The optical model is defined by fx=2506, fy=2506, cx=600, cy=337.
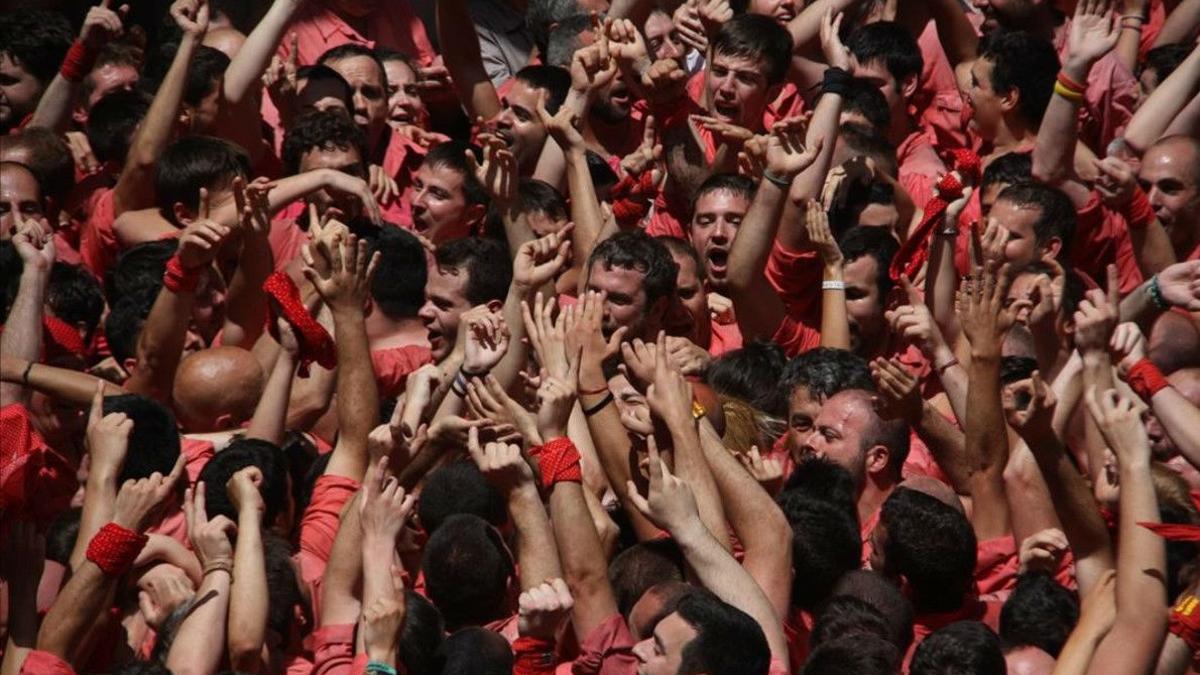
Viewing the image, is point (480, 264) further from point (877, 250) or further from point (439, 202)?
point (877, 250)

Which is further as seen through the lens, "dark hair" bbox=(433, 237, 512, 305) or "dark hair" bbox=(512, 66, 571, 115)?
"dark hair" bbox=(512, 66, 571, 115)

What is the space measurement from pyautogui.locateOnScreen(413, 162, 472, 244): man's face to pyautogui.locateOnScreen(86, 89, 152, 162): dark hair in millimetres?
1271

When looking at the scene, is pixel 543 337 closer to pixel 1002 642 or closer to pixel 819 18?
pixel 1002 642

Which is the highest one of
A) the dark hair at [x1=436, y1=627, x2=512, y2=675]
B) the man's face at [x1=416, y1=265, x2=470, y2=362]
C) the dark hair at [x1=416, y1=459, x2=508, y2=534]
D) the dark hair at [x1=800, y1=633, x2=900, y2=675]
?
the dark hair at [x1=800, y1=633, x2=900, y2=675]

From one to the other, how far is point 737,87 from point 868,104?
59 centimetres

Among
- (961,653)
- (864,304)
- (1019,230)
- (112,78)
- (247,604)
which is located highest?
(961,653)

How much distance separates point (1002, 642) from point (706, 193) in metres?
2.95

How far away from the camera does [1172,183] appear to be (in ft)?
28.7

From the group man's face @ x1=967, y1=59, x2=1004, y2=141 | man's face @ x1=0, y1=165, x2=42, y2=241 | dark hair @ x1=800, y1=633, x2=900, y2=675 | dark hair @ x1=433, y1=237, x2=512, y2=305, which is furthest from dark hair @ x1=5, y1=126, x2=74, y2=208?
dark hair @ x1=800, y1=633, x2=900, y2=675

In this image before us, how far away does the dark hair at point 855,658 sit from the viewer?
566 cm

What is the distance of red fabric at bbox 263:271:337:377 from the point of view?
293 inches

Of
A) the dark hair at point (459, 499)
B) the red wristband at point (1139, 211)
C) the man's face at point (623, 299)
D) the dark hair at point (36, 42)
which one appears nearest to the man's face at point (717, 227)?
the man's face at point (623, 299)

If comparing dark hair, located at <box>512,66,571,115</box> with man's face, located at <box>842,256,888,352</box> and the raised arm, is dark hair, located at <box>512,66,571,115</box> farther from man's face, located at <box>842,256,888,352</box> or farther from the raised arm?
man's face, located at <box>842,256,888,352</box>

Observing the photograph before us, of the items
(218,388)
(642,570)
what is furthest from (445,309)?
(642,570)
